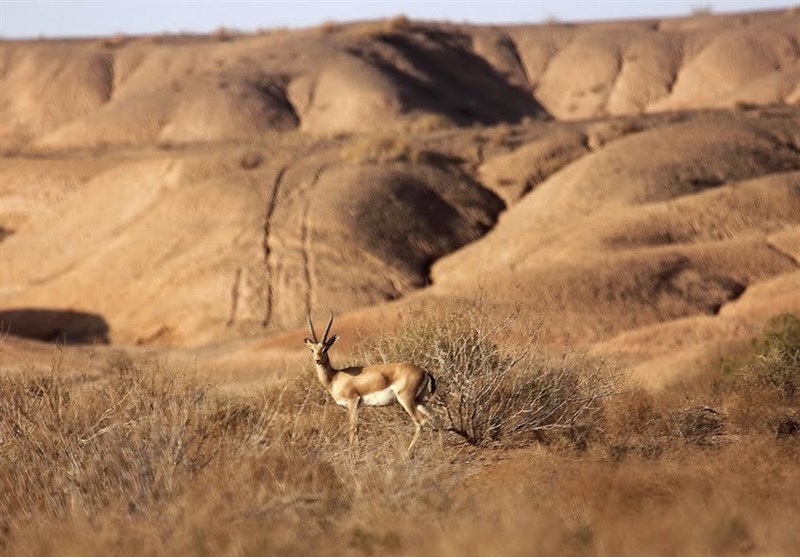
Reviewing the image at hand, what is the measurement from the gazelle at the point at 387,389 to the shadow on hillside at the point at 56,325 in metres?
26.0

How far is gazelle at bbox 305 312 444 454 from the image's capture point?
40.9 feet

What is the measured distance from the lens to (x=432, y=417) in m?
12.7

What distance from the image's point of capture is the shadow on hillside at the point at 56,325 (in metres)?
38.3

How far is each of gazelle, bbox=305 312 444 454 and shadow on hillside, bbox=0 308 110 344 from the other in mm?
25953

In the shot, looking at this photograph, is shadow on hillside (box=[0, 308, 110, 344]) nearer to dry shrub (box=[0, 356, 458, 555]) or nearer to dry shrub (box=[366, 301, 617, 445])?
dry shrub (box=[366, 301, 617, 445])

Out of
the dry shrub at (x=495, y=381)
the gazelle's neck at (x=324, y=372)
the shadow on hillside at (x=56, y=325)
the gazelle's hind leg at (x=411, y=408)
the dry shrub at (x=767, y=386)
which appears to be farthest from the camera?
the shadow on hillside at (x=56, y=325)

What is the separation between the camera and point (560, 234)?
37.0m

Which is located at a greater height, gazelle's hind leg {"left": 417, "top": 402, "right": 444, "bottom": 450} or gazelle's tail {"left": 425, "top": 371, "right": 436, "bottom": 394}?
gazelle's tail {"left": 425, "top": 371, "right": 436, "bottom": 394}

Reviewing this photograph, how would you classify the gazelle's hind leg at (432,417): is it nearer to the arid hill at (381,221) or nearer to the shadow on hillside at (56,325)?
the arid hill at (381,221)

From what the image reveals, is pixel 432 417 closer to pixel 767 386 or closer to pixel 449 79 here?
pixel 767 386

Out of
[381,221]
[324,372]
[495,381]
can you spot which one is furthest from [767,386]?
[381,221]

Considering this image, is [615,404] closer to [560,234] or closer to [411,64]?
[560,234]

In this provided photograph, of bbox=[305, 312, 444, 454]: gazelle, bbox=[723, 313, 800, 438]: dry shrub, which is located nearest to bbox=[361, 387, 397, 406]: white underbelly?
bbox=[305, 312, 444, 454]: gazelle

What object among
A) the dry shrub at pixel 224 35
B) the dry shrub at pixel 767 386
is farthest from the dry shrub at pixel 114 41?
the dry shrub at pixel 767 386
